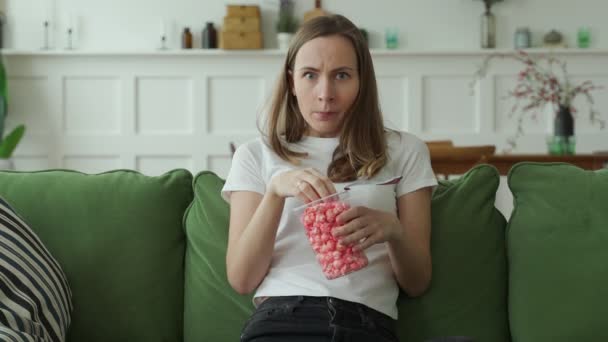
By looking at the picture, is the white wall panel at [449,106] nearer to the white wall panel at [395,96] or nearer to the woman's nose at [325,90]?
the white wall panel at [395,96]

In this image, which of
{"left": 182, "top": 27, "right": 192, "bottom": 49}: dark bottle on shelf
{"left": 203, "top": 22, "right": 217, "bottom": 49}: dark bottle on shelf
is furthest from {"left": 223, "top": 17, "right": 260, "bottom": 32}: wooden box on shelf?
{"left": 182, "top": 27, "right": 192, "bottom": 49}: dark bottle on shelf

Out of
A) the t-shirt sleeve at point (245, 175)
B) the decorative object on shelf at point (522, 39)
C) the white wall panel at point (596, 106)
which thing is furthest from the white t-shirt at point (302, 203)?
the white wall panel at point (596, 106)

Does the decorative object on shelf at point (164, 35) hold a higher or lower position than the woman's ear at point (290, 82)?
higher

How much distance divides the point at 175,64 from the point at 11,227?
406 centimetres

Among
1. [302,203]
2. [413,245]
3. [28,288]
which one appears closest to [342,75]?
[302,203]

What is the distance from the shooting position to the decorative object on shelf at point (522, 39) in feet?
18.0

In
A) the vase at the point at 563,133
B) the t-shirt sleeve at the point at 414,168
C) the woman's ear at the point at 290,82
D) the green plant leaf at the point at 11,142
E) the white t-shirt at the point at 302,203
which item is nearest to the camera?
the white t-shirt at the point at 302,203

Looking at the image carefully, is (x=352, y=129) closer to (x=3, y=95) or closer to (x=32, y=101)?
(x=3, y=95)

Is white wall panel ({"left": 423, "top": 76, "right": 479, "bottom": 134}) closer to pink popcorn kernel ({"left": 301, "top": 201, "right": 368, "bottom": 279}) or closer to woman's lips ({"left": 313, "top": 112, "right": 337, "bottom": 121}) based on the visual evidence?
woman's lips ({"left": 313, "top": 112, "right": 337, "bottom": 121})

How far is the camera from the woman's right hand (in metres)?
1.41

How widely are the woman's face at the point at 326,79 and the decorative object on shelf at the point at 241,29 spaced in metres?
3.83

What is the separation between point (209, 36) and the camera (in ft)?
18.1

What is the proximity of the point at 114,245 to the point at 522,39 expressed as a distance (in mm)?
4347

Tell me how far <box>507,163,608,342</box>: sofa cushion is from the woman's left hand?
35 cm
